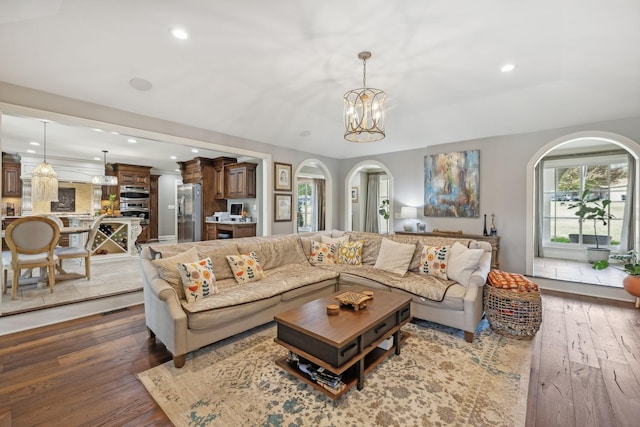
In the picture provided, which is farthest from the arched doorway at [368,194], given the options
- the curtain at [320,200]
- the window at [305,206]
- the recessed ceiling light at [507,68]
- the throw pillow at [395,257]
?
the recessed ceiling light at [507,68]

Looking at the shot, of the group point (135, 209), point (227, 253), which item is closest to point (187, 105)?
point (227, 253)

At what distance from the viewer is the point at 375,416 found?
1.74m

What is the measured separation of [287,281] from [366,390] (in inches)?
56.8

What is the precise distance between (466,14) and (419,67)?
2.89 feet

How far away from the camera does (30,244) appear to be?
3.86 meters

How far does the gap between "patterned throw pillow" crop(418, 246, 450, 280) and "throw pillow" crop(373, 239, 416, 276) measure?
18cm

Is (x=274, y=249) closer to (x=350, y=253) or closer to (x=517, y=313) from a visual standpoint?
(x=350, y=253)

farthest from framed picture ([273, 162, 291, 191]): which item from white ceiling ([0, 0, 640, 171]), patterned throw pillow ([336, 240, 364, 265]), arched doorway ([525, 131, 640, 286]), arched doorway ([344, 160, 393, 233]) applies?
arched doorway ([525, 131, 640, 286])

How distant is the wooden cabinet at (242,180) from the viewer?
635cm

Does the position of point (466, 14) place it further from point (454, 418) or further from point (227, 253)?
point (227, 253)

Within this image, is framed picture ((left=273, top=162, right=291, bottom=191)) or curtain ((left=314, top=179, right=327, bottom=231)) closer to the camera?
framed picture ((left=273, top=162, right=291, bottom=191))

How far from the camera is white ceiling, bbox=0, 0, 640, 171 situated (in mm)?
2275

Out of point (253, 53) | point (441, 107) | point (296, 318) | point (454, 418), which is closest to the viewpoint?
point (454, 418)

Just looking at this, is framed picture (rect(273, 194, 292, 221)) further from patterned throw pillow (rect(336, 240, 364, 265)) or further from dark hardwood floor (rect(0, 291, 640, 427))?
dark hardwood floor (rect(0, 291, 640, 427))
